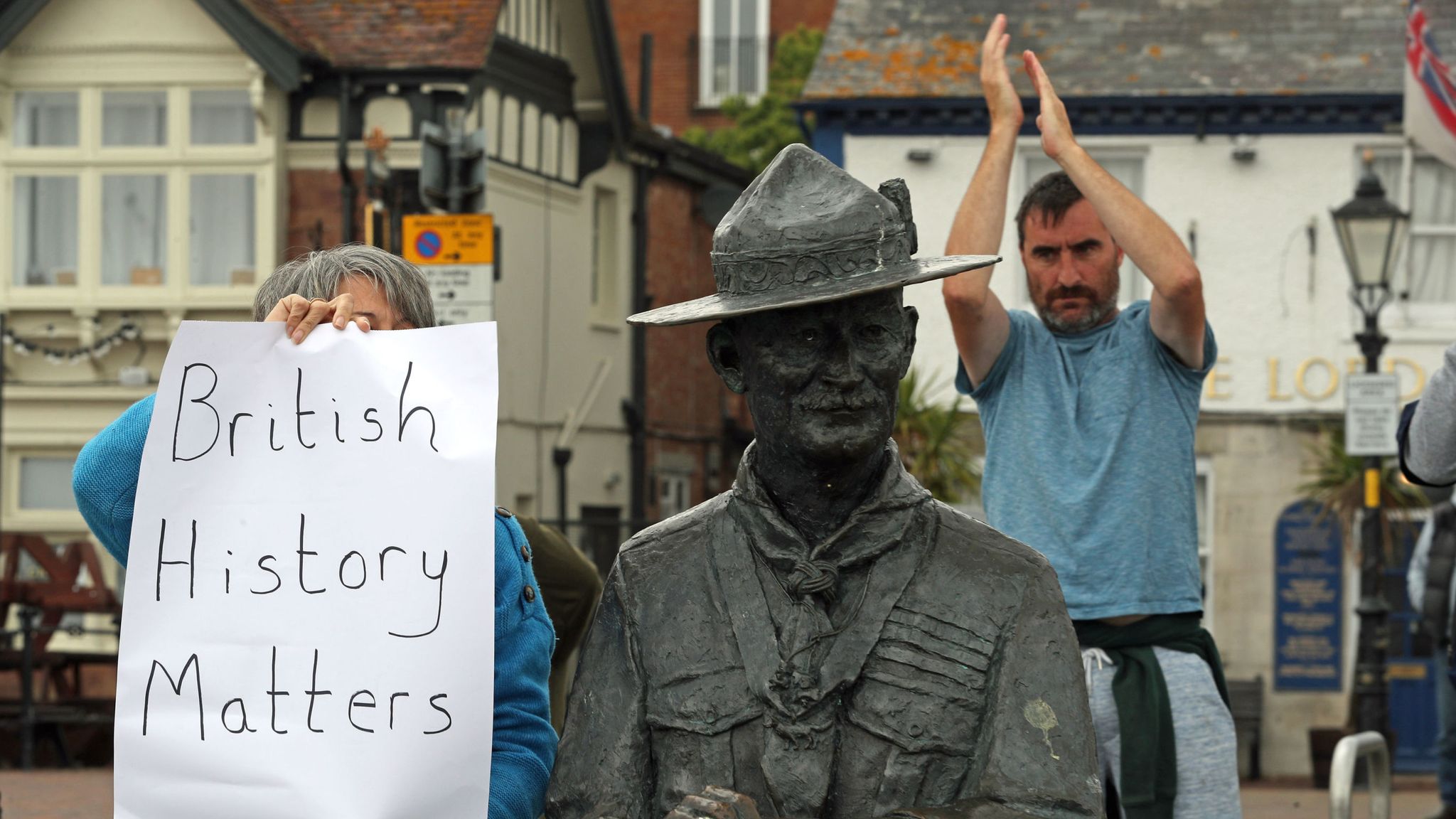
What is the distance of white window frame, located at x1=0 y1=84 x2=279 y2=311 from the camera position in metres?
23.2

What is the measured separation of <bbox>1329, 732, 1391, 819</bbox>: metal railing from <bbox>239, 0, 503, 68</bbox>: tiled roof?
54.7ft

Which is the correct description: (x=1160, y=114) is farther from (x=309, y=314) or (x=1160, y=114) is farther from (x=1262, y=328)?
(x=309, y=314)

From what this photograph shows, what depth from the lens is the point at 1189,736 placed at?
4586 millimetres

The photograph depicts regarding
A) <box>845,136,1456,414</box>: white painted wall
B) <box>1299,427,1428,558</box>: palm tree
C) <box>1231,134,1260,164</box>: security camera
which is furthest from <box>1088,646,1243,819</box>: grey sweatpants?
<box>1231,134,1260,164</box>: security camera

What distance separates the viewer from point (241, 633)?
377 cm

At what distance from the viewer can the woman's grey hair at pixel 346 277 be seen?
3.97 metres

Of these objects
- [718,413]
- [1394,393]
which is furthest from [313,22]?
[1394,393]

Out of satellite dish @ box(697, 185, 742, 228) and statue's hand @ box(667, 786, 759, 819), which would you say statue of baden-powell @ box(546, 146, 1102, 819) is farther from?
satellite dish @ box(697, 185, 742, 228)

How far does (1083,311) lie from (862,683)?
78.2 inches

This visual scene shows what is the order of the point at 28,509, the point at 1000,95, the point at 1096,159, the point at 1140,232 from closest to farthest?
the point at 1140,232
the point at 1000,95
the point at 1096,159
the point at 28,509

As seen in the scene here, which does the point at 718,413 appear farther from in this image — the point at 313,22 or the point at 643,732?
the point at 643,732

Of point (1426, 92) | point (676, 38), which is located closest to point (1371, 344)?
point (1426, 92)

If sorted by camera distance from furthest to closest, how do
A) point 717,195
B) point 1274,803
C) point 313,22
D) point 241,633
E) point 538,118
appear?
1. point 717,195
2. point 538,118
3. point 313,22
4. point 1274,803
5. point 241,633

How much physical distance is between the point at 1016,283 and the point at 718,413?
1096 cm
